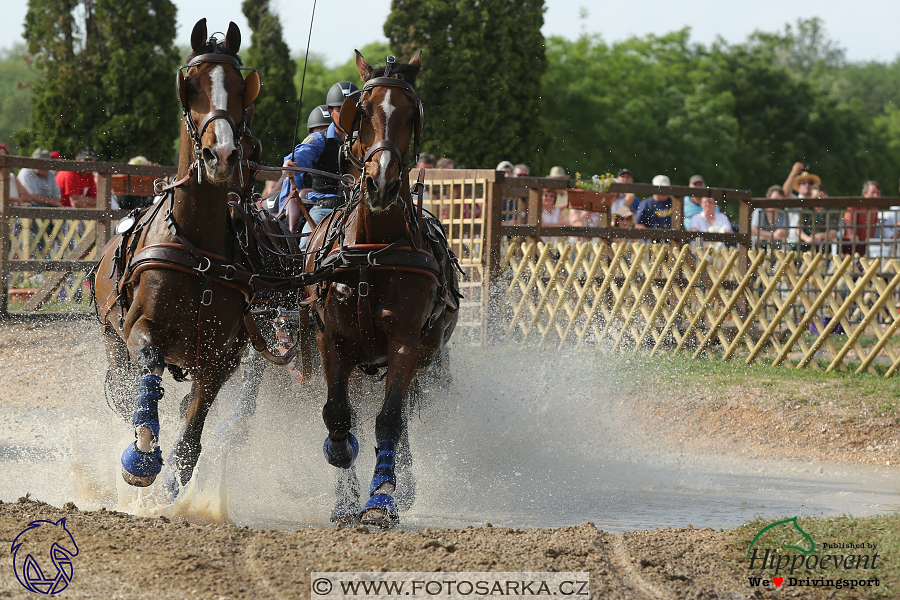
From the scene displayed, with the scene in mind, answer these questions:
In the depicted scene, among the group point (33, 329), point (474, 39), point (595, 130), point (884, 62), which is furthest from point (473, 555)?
point (884, 62)

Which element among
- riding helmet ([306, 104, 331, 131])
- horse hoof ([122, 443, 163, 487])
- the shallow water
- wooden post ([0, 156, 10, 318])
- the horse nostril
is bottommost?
the shallow water

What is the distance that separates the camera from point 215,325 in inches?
201

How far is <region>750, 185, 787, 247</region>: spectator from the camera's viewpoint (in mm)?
15500

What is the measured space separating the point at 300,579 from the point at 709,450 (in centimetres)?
523

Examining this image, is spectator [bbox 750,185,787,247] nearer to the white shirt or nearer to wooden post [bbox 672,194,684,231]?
the white shirt

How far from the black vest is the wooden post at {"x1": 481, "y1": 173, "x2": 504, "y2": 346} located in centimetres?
465

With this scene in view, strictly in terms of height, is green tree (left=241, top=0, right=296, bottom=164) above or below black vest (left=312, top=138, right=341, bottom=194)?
above

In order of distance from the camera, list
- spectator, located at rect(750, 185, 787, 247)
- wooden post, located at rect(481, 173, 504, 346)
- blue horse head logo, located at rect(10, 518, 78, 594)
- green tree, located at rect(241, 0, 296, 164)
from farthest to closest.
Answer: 1. green tree, located at rect(241, 0, 296, 164)
2. spectator, located at rect(750, 185, 787, 247)
3. wooden post, located at rect(481, 173, 504, 346)
4. blue horse head logo, located at rect(10, 518, 78, 594)

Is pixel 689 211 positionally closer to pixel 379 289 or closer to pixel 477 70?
pixel 477 70

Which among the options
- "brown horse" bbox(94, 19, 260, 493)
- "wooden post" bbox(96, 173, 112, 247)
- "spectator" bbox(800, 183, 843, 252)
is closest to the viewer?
"brown horse" bbox(94, 19, 260, 493)

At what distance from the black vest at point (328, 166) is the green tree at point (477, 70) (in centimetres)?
1401

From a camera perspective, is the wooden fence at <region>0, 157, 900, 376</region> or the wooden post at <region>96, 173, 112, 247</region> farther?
the wooden post at <region>96, 173, 112, 247</region>

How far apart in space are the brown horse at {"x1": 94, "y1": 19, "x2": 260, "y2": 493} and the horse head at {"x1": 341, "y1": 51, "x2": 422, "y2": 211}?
0.57m

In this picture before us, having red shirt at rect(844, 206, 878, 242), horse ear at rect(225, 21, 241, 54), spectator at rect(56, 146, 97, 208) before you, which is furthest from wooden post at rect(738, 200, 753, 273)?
horse ear at rect(225, 21, 241, 54)
